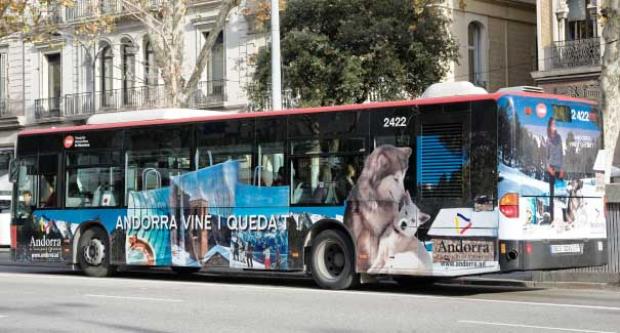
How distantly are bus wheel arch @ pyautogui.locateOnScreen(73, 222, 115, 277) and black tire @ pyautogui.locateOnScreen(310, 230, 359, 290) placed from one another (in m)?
5.28

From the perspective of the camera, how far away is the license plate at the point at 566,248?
1674 centimetres

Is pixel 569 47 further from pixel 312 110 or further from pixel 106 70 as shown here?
pixel 106 70

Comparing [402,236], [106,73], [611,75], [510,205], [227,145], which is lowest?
[402,236]

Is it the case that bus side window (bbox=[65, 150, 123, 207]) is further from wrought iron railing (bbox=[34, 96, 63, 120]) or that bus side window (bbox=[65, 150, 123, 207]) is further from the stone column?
wrought iron railing (bbox=[34, 96, 63, 120])

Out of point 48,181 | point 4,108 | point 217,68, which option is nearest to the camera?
point 48,181

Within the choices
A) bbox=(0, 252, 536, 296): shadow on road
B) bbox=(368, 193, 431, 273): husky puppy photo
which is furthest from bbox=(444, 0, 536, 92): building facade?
bbox=(368, 193, 431, 273): husky puppy photo

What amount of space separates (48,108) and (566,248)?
34463 mm

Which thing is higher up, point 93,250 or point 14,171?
point 14,171

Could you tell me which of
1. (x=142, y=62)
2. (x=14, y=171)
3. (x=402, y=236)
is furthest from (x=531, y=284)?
(x=142, y=62)

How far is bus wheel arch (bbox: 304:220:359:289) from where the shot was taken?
18266 mm

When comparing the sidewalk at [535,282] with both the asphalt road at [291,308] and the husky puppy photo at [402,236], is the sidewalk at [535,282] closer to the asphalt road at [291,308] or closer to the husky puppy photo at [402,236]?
the asphalt road at [291,308]

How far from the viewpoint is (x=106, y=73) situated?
46719 millimetres

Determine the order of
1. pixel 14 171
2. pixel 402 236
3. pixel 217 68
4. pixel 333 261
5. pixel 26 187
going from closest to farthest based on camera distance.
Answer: pixel 402 236
pixel 333 261
pixel 26 187
pixel 14 171
pixel 217 68

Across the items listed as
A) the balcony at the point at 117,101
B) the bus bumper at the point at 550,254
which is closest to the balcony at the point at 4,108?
the balcony at the point at 117,101
